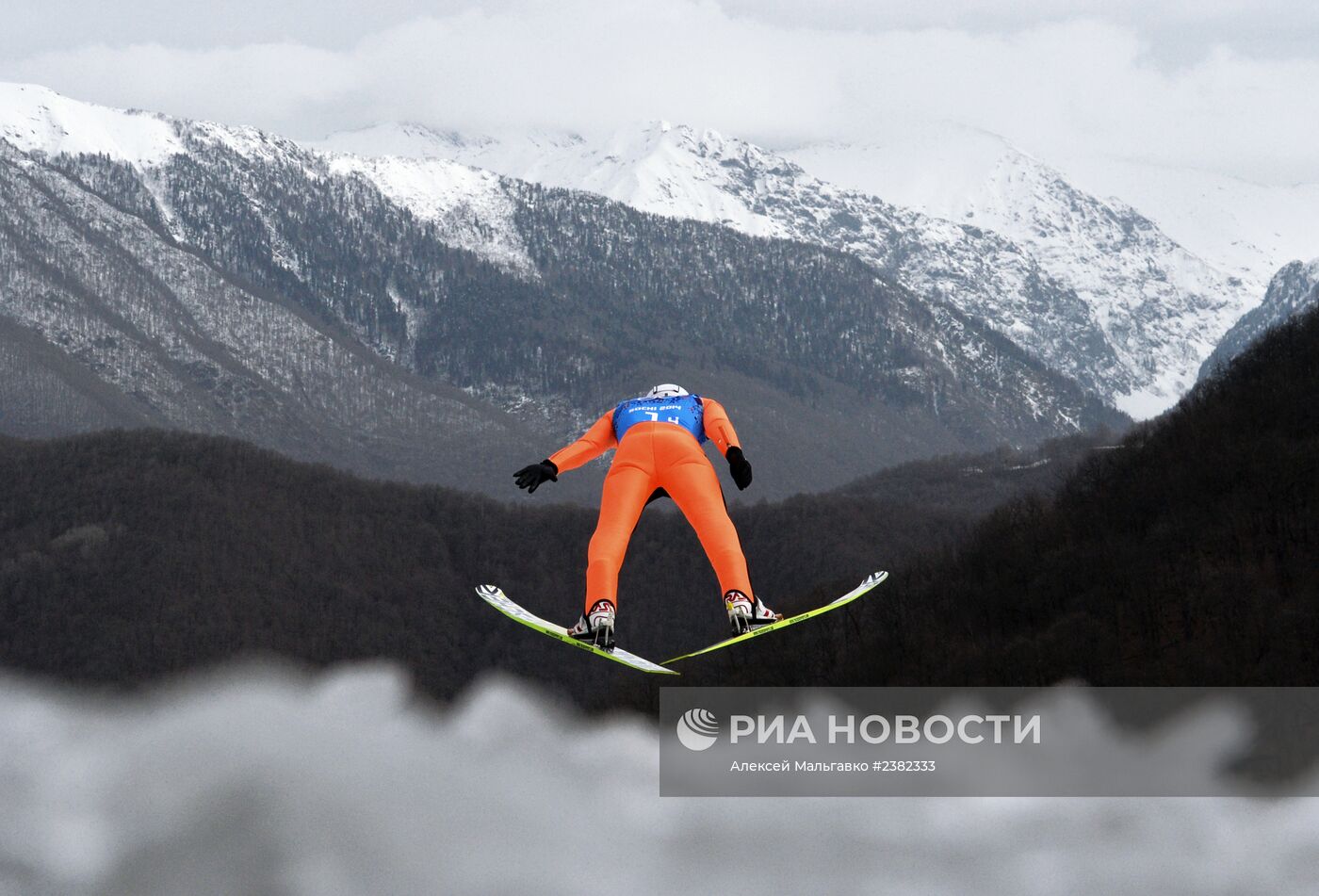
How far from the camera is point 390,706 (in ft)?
127

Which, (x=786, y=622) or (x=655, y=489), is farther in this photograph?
(x=655, y=489)

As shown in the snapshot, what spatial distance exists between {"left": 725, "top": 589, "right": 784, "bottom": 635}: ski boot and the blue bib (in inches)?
112

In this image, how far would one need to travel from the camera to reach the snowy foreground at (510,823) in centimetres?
3275

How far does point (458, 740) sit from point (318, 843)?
4624 mm

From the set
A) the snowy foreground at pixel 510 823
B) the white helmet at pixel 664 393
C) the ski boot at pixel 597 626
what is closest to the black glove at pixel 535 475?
the ski boot at pixel 597 626

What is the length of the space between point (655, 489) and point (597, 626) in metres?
2.30

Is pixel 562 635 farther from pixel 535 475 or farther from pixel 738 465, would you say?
pixel 738 465

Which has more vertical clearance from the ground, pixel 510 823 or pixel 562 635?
pixel 510 823

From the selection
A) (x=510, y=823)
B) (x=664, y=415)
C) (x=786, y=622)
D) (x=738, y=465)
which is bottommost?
(x=786, y=622)

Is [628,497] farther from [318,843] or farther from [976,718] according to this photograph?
[318,843]

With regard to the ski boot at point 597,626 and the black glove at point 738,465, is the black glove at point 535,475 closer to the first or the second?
the ski boot at point 597,626

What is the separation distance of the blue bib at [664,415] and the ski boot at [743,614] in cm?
286

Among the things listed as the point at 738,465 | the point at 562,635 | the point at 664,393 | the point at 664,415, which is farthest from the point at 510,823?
the point at 738,465

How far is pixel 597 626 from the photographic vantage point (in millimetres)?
23688
